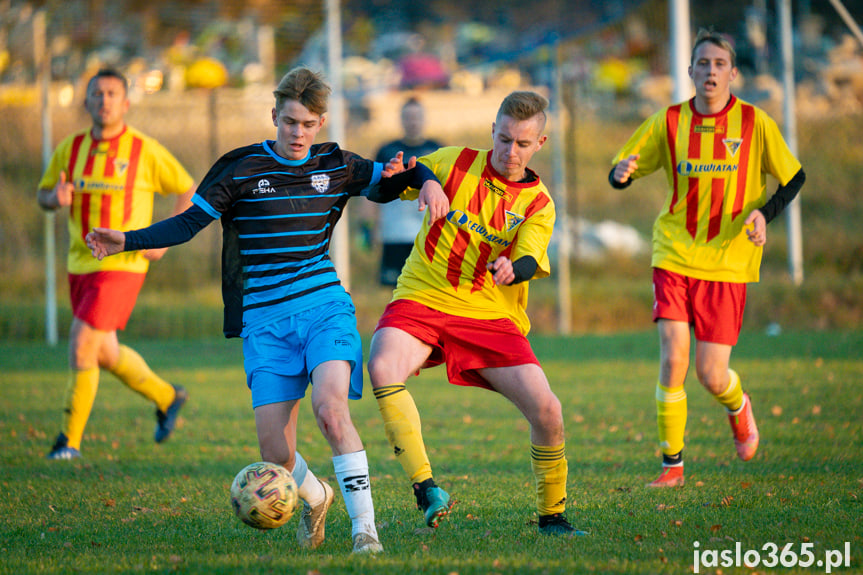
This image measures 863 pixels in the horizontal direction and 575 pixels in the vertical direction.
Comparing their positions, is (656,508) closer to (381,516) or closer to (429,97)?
(381,516)

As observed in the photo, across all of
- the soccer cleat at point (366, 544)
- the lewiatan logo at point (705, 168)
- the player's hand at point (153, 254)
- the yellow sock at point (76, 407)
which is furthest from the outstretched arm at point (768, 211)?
the yellow sock at point (76, 407)

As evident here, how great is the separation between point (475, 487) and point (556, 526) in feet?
3.72

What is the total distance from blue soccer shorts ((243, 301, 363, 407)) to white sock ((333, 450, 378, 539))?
38 cm

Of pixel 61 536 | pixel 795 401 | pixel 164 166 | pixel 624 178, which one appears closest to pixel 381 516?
pixel 61 536

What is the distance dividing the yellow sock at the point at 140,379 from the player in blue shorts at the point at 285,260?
2846mm

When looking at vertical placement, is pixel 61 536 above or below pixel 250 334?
below

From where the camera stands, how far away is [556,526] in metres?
4.25

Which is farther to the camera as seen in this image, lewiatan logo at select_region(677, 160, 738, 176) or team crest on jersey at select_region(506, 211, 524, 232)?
lewiatan logo at select_region(677, 160, 738, 176)

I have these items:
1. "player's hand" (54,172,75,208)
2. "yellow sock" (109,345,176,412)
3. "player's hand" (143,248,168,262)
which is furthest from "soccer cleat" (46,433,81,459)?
"player's hand" (54,172,75,208)

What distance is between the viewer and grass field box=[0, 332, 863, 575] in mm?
3826

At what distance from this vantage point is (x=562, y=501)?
4.32 meters

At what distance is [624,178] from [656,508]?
1.83 metres

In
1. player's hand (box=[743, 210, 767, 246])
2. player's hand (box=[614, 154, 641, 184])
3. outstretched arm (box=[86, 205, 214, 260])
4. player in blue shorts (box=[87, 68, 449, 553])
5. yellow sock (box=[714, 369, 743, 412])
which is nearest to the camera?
outstretched arm (box=[86, 205, 214, 260])

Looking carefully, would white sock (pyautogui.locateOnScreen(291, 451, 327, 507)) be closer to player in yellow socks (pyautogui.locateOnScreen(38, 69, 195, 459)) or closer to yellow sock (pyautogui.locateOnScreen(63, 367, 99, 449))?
player in yellow socks (pyautogui.locateOnScreen(38, 69, 195, 459))
